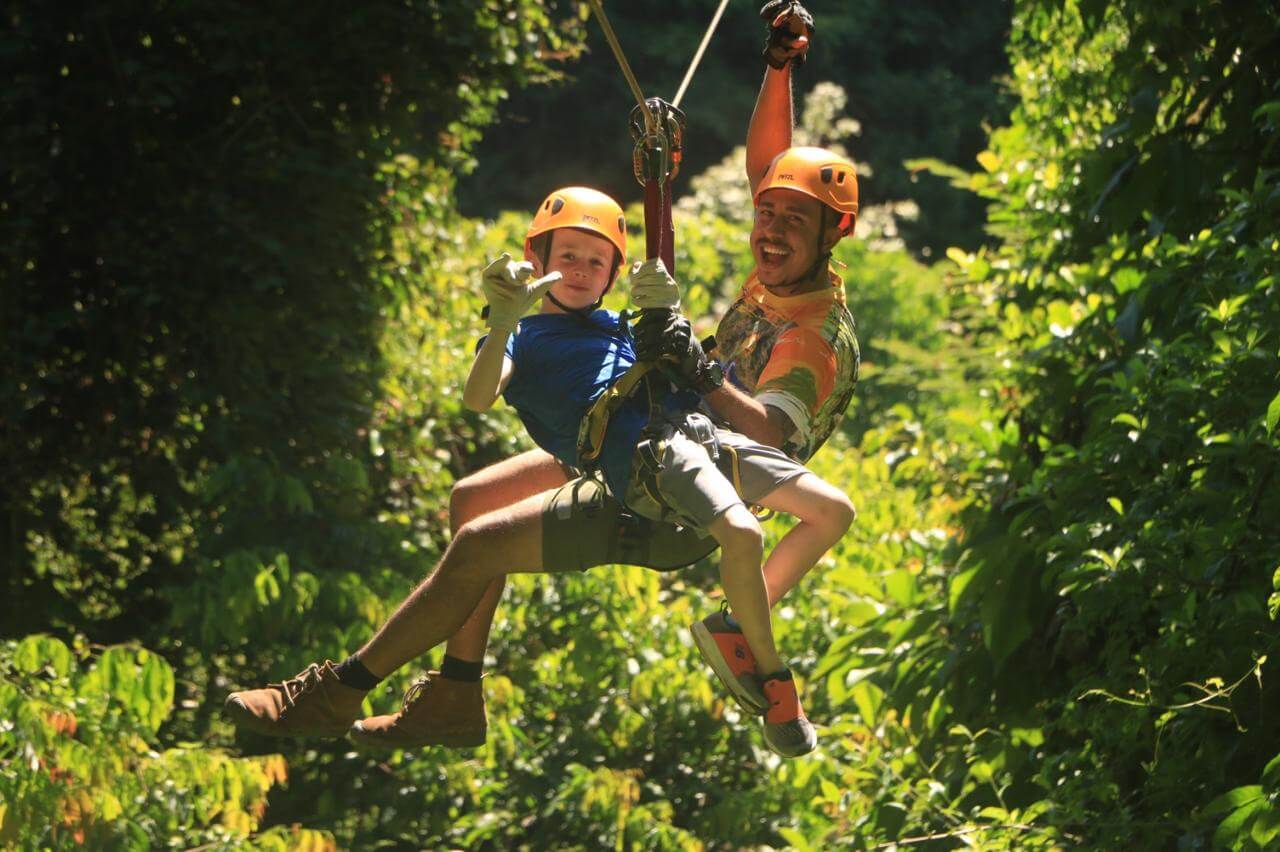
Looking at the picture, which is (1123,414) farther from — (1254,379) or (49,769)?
(49,769)

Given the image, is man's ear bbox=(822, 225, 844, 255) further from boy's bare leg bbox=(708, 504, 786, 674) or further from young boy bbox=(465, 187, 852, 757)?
boy's bare leg bbox=(708, 504, 786, 674)

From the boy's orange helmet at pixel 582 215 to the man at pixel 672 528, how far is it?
1.21 ft

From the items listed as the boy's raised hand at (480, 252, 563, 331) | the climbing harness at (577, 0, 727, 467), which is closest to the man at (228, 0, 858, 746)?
the climbing harness at (577, 0, 727, 467)

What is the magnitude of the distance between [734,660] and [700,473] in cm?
44

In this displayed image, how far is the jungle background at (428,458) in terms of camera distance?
6.17 metres

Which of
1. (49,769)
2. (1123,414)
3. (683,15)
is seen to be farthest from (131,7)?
(683,15)

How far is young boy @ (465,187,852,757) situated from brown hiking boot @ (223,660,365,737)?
2.54 feet

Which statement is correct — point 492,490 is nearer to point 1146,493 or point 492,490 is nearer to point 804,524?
point 804,524

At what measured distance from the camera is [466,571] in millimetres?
4211

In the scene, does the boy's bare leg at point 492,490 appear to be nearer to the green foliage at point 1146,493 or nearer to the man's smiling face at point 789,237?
the man's smiling face at point 789,237

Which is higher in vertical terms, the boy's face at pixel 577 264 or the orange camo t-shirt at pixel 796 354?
the boy's face at pixel 577 264

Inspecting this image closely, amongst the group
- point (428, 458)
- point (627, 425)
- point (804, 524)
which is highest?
point (428, 458)

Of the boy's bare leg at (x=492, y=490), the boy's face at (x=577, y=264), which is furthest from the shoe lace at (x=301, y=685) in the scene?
the boy's face at (x=577, y=264)

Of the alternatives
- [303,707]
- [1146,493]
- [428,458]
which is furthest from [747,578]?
[428,458]
